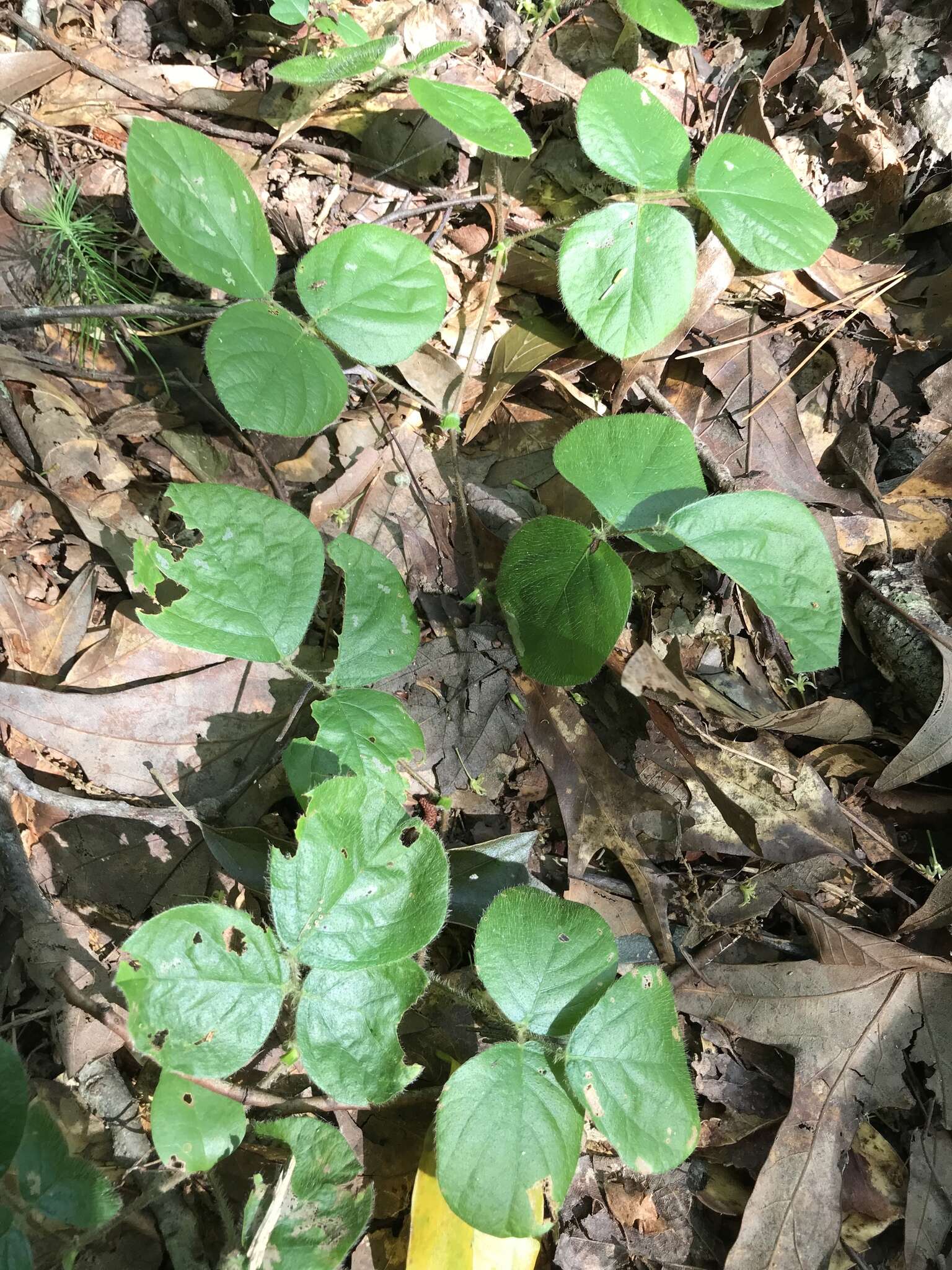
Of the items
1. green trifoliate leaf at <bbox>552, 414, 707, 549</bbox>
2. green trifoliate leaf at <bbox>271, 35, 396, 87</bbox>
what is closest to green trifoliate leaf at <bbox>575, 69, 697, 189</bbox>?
green trifoliate leaf at <bbox>271, 35, 396, 87</bbox>

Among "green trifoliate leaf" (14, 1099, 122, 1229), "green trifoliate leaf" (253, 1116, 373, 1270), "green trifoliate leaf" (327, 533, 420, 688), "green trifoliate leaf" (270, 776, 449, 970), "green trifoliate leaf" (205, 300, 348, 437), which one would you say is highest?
"green trifoliate leaf" (205, 300, 348, 437)

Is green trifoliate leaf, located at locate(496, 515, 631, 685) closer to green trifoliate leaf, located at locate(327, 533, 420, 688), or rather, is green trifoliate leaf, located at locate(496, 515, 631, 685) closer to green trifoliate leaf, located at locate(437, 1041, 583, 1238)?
green trifoliate leaf, located at locate(327, 533, 420, 688)

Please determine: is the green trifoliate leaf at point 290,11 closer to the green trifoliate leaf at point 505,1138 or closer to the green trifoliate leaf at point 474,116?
the green trifoliate leaf at point 474,116

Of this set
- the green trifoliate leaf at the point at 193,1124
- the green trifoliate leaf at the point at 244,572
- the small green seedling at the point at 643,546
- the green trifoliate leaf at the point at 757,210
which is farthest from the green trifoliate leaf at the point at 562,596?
the green trifoliate leaf at the point at 193,1124

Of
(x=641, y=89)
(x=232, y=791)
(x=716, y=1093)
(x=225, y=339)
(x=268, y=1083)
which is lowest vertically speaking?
(x=716, y=1093)

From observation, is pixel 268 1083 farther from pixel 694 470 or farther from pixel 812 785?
pixel 694 470

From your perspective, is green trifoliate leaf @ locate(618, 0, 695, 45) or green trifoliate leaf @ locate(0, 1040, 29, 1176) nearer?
green trifoliate leaf @ locate(0, 1040, 29, 1176)

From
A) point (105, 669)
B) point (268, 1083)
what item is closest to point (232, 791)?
point (105, 669)

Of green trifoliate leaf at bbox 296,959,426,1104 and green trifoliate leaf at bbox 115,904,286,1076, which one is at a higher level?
green trifoliate leaf at bbox 115,904,286,1076
